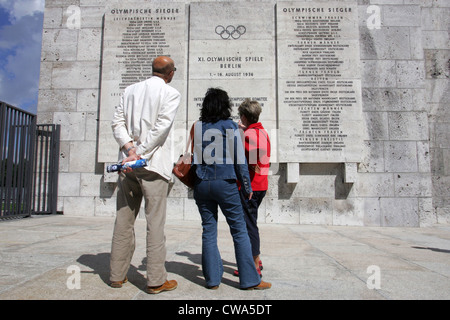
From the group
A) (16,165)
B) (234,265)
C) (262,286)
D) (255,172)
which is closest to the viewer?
(262,286)

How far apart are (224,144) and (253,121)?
2.31ft

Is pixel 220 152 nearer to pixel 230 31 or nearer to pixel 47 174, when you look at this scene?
pixel 230 31

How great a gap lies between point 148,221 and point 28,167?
6.12m

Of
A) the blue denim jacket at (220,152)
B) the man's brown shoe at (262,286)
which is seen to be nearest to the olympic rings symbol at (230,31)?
the blue denim jacket at (220,152)

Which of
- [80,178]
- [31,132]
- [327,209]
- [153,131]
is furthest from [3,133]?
[327,209]

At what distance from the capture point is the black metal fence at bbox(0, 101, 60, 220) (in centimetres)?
669

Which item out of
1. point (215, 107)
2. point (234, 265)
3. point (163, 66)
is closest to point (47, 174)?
point (234, 265)

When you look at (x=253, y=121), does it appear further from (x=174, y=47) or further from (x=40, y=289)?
(x=174, y=47)

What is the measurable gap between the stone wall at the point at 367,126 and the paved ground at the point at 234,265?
72.1 inches

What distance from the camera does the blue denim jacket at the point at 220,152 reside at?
270cm

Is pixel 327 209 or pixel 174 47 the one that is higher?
pixel 174 47

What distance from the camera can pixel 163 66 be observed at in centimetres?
279

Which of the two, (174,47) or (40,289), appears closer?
(40,289)

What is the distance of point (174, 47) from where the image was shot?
7.99 m
